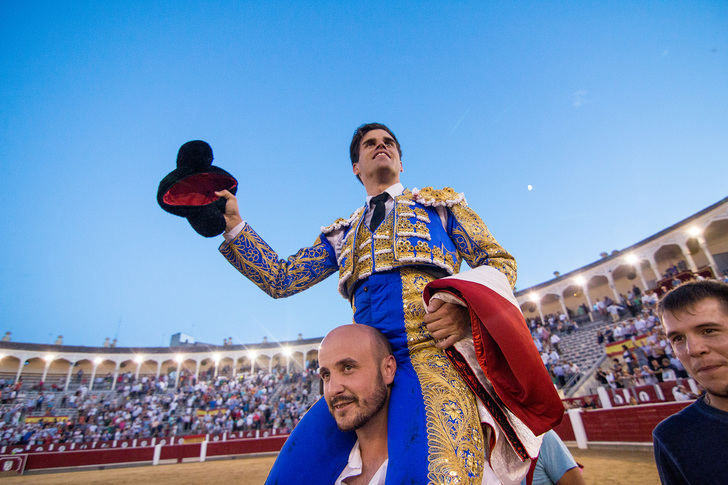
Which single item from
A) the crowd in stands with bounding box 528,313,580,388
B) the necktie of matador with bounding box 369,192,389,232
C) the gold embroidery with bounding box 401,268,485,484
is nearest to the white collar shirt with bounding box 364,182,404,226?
the necktie of matador with bounding box 369,192,389,232

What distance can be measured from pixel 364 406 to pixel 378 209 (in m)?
1.07

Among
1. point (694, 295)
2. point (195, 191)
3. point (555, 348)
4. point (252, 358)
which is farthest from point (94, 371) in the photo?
point (694, 295)

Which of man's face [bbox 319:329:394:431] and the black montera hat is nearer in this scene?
man's face [bbox 319:329:394:431]

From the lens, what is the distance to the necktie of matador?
2035mm

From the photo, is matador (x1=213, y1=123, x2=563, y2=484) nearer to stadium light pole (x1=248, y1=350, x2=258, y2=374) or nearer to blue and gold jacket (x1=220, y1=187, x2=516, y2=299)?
blue and gold jacket (x1=220, y1=187, x2=516, y2=299)

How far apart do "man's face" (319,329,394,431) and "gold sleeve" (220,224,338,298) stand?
619 mm

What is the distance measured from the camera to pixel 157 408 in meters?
25.4

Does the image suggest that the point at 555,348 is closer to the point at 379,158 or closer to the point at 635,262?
the point at 635,262

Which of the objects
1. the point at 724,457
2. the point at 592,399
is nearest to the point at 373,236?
the point at 724,457

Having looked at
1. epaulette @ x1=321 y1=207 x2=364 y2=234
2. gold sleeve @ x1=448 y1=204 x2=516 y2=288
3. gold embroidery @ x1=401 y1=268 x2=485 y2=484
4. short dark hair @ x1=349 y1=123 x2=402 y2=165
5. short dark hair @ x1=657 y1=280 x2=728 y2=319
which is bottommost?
gold embroidery @ x1=401 y1=268 x2=485 y2=484

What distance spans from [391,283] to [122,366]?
45.0m

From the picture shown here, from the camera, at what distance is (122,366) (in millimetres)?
37812

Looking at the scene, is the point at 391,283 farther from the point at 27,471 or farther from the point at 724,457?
the point at 27,471

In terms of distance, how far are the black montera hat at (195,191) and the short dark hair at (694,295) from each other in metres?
2.24
